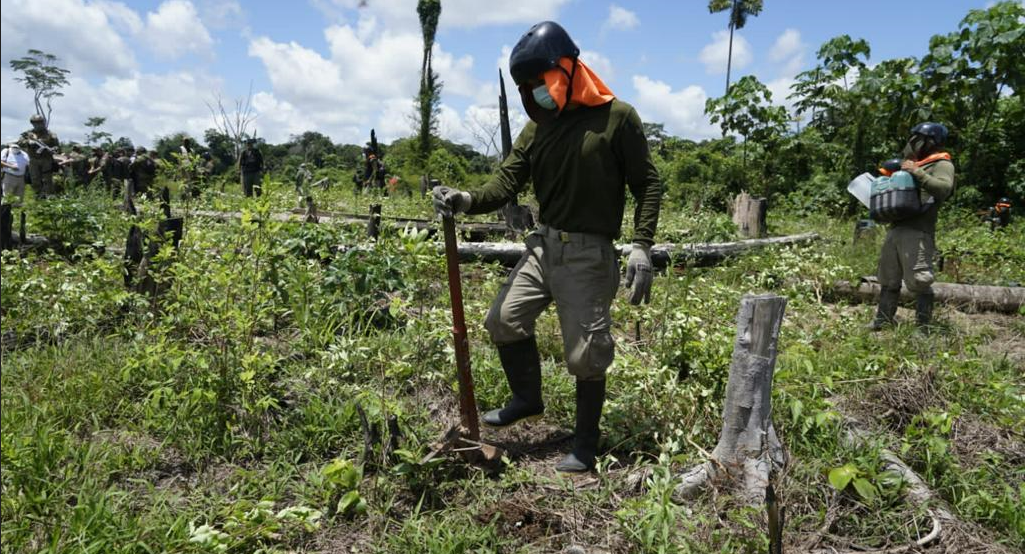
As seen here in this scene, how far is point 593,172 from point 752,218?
7563mm

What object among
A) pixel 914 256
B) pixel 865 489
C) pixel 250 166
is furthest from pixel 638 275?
pixel 250 166

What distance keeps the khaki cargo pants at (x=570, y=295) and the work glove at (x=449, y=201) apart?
39cm

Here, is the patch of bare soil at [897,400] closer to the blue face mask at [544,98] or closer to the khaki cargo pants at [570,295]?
the khaki cargo pants at [570,295]

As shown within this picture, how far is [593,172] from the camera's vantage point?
2.92m

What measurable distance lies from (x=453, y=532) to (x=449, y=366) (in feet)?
4.43

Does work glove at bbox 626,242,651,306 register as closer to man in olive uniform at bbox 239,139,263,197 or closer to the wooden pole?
the wooden pole

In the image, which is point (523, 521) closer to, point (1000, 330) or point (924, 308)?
point (924, 308)

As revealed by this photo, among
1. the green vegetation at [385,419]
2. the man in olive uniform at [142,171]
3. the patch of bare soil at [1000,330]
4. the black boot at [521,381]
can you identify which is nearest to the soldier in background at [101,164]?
→ the man in olive uniform at [142,171]

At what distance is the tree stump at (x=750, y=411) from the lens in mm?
2697

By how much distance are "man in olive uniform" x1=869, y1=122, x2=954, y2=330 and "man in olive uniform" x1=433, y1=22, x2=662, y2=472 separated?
3.12 metres

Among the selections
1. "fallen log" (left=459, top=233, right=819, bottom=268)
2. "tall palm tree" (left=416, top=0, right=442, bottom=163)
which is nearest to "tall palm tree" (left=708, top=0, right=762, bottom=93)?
"tall palm tree" (left=416, top=0, right=442, bottom=163)

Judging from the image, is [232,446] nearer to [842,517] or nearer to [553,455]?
[553,455]

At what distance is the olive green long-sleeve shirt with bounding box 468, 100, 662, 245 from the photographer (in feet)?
9.55

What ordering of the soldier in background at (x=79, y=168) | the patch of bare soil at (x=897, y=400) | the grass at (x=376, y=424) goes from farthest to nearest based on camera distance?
the soldier in background at (x=79, y=168) → the patch of bare soil at (x=897, y=400) → the grass at (x=376, y=424)
